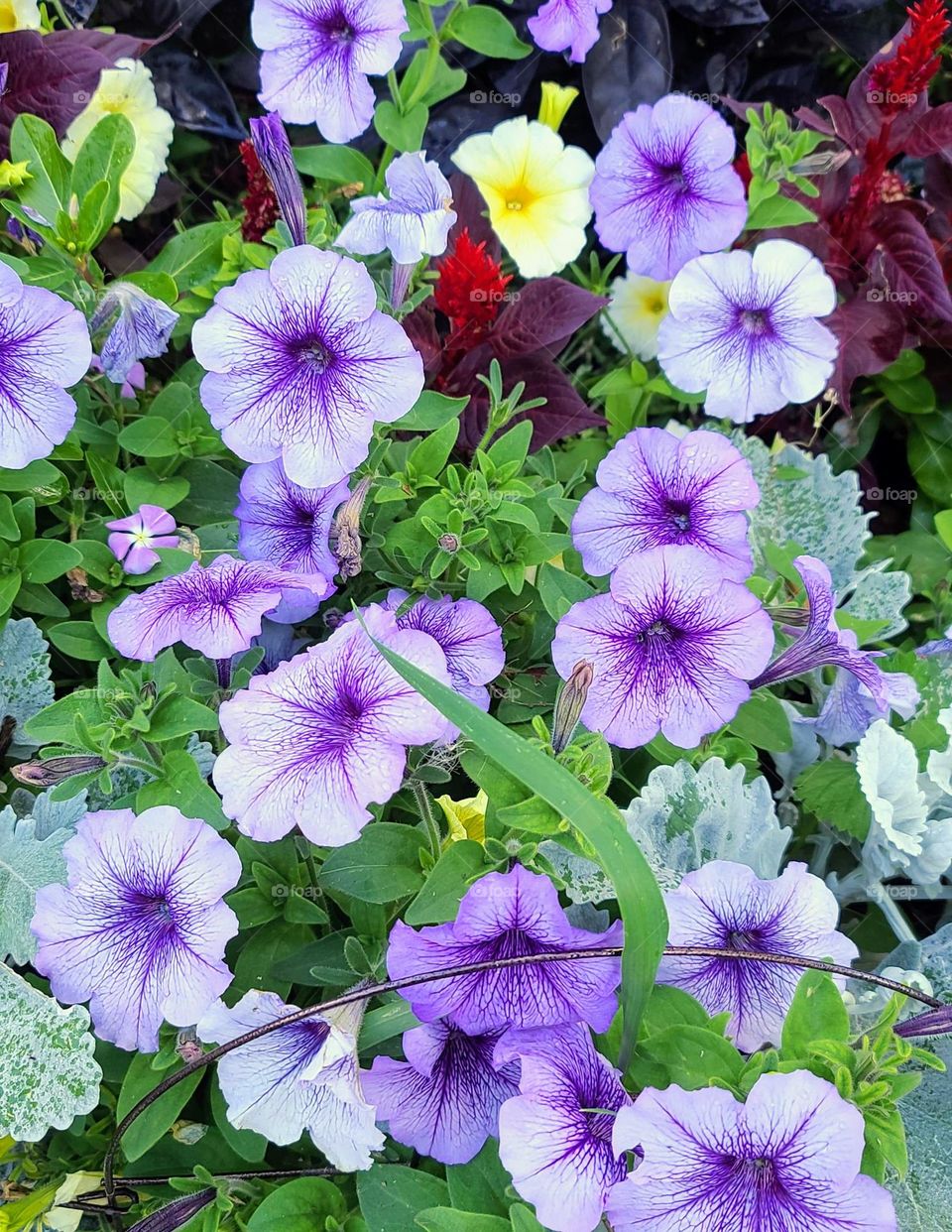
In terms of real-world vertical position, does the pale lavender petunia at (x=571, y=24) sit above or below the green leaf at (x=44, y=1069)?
above

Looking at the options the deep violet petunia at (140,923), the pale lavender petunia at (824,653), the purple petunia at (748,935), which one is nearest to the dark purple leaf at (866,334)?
the pale lavender petunia at (824,653)

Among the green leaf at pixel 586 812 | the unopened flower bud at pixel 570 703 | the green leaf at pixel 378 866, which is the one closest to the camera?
the green leaf at pixel 586 812

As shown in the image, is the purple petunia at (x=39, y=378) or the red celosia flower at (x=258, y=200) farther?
the red celosia flower at (x=258, y=200)

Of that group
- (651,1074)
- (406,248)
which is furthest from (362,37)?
(651,1074)

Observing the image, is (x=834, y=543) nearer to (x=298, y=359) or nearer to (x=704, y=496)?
(x=704, y=496)

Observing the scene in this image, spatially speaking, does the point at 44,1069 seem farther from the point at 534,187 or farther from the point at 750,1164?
the point at 534,187

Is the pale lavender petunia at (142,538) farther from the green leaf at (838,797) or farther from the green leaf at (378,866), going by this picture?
the green leaf at (838,797)

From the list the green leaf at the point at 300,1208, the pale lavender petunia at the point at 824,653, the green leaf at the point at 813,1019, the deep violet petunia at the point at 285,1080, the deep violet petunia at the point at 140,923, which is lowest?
the green leaf at the point at 300,1208

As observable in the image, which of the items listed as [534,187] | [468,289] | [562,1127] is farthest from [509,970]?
[534,187]
